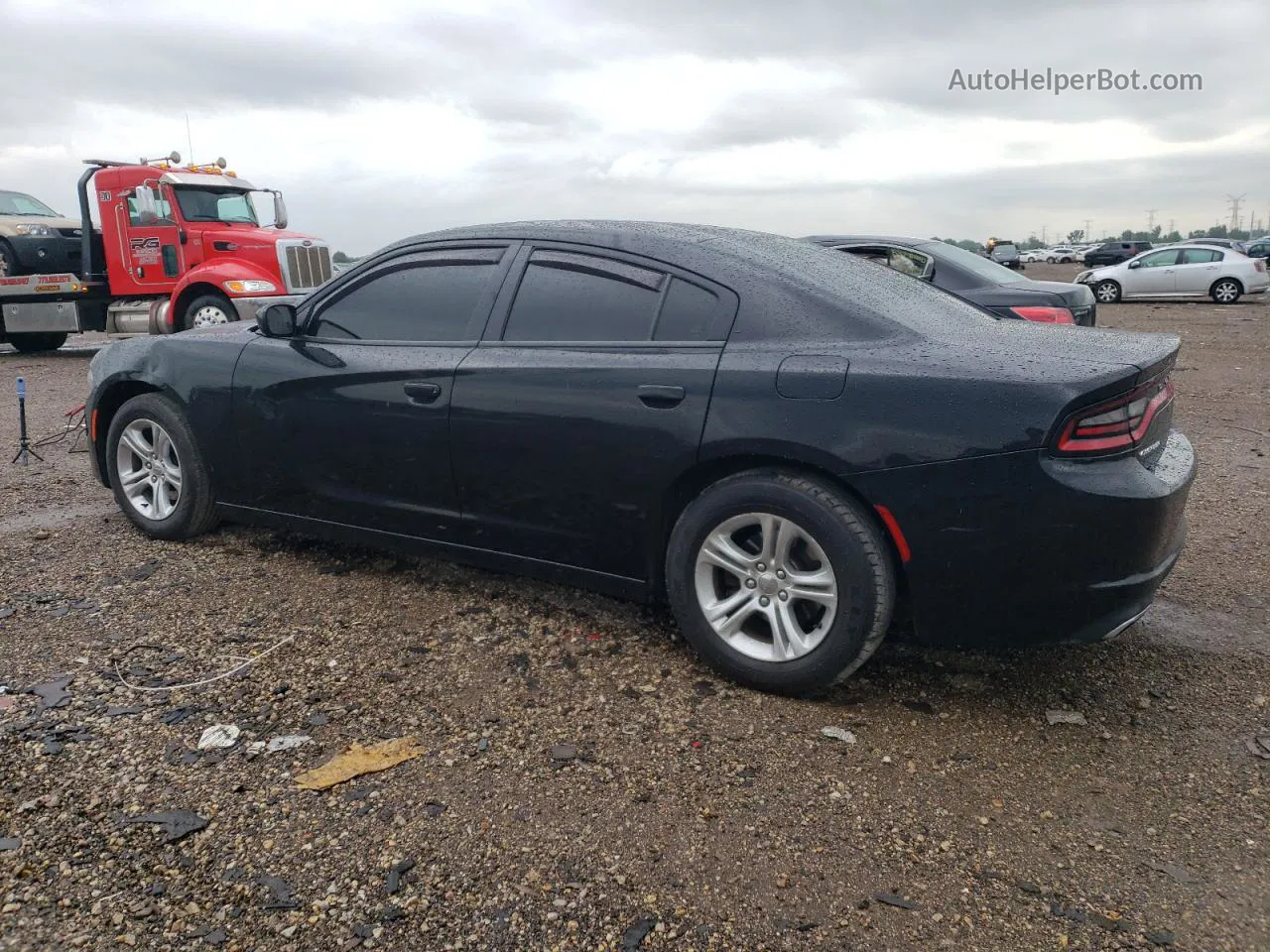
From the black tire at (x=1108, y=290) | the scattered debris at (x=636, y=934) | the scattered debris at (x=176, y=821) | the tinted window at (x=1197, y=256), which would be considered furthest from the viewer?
the black tire at (x=1108, y=290)

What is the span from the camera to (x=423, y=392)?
3.88 meters

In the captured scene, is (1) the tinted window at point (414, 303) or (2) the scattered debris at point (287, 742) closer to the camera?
(2) the scattered debris at point (287, 742)

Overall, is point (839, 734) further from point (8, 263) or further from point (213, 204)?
point (8, 263)

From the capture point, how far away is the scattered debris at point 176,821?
2539mm

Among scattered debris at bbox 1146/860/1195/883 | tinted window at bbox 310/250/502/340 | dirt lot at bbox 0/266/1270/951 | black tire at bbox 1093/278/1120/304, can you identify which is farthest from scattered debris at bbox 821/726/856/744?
black tire at bbox 1093/278/1120/304

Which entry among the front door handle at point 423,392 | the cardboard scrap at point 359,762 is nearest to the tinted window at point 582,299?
the front door handle at point 423,392

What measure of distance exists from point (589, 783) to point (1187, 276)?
83.1ft

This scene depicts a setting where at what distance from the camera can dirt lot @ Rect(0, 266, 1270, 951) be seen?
2.25 metres

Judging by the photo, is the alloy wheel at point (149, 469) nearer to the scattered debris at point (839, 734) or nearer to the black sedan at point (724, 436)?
the black sedan at point (724, 436)

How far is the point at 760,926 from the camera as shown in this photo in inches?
87.2

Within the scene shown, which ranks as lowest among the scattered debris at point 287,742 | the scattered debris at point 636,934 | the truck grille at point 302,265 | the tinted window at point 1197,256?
the scattered debris at point 636,934

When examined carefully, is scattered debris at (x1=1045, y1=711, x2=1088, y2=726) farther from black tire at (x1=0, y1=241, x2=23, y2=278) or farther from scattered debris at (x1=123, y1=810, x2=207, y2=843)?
black tire at (x1=0, y1=241, x2=23, y2=278)

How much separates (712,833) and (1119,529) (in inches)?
57.2

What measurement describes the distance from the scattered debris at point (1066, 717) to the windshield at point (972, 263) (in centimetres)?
583
